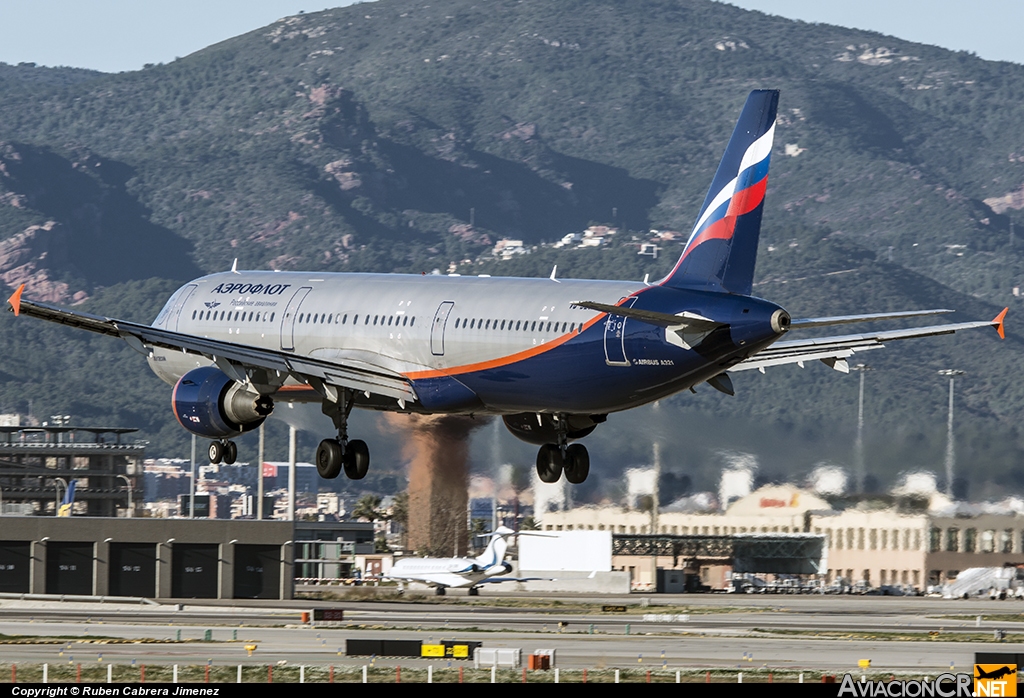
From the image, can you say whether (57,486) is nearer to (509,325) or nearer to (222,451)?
(222,451)

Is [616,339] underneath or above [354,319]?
underneath

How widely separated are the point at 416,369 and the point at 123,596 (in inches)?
2584

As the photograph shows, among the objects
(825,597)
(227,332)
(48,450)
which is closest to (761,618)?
(825,597)

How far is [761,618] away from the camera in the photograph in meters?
95.2

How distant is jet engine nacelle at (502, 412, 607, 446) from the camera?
57.4 meters

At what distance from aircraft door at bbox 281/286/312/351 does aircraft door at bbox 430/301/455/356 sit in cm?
610

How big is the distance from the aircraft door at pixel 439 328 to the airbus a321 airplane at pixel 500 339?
5 centimetres

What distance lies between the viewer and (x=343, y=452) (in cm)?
5691

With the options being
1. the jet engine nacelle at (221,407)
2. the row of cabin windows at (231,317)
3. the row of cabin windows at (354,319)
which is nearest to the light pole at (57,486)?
the row of cabin windows at (231,317)

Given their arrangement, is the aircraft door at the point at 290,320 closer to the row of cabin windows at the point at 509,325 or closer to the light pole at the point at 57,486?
the row of cabin windows at the point at 509,325

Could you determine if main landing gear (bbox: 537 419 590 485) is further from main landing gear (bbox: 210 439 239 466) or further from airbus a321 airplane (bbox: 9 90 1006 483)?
main landing gear (bbox: 210 439 239 466)

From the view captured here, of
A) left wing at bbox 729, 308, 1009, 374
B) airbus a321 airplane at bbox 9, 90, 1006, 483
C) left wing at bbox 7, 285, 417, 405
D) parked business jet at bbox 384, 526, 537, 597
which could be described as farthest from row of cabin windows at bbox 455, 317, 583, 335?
parked business jet at bbox 384, 526, 537, 597

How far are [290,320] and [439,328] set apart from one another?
6.66 m

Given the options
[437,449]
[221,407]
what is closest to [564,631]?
[437,449]
